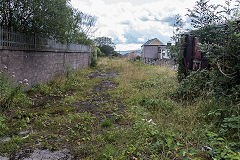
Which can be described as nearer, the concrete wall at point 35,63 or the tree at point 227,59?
the tree at point 227,59

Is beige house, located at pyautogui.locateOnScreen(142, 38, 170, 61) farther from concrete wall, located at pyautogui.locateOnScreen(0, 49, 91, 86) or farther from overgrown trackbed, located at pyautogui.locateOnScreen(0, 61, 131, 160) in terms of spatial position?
overgrown trackbed, located at pyautogui.locateOnScreen(0, 61, 131, 160)

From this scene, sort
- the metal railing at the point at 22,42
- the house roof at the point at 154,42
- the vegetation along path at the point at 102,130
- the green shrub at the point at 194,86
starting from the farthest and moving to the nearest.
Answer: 1. the house roof at the point at 154,42
2. the metal railing at the point at 22,42
3. the green shrub at the point at 194,86
4. the vegetation along path at the point at 102,130

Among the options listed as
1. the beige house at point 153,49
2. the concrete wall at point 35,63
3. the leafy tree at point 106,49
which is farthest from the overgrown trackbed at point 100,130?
the beige house at point 153,49

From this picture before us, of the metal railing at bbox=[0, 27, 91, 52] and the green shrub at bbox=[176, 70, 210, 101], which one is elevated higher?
the metal railing at bbox=[0, 27, 91, 52]

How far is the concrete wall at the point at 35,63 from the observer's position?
572 centimetres

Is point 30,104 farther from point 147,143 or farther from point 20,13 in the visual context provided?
point 147,143

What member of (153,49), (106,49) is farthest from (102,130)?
(153,49)

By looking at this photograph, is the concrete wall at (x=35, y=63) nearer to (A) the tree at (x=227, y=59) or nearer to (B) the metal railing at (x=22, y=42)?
(B) the metal railing at (x=22, y=42)

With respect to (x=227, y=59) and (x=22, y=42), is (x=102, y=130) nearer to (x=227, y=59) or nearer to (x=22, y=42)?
(x=227, y=59)

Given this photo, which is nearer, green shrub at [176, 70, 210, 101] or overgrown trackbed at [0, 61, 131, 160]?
overgrown trackbed at [0, 61, 131, 160]

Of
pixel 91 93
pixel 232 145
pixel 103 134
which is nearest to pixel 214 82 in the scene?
pixel 232 145

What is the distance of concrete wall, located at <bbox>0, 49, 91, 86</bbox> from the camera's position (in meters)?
5.72

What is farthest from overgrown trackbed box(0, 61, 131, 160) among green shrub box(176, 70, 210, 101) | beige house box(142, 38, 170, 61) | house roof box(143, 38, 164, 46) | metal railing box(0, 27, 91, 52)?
house roof box(143, 38, 164, 46)

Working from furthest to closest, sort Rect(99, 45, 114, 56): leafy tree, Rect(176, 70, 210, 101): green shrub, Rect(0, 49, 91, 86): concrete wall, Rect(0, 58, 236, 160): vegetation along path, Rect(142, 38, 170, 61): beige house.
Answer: Rect(142, 38, 170, 61): beige house < Rect(99, 45, 114, 56): leafy tree < Rect(0, 49, 91, 86): concrete wall < Rect(176, 70, 210, 101): green shrub < Rect(0, 58, 236, 160): vegetation along path
